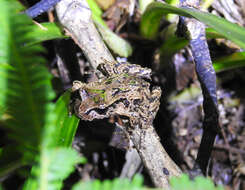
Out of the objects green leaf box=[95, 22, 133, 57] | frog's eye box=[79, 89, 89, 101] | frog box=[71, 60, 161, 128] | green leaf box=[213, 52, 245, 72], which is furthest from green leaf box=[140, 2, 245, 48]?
frog's eye box=[79, 89, 89, 101]

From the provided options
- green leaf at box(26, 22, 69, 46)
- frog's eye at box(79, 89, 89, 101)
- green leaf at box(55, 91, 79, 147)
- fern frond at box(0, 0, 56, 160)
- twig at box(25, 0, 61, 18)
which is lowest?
green leaf at box(55, 91, 79, 147)

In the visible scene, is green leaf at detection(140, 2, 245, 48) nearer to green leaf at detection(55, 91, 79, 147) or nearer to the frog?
the frog

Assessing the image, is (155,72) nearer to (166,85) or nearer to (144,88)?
(166,85)

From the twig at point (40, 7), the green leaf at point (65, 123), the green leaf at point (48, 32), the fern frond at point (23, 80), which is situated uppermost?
the twig at point (40, 7)

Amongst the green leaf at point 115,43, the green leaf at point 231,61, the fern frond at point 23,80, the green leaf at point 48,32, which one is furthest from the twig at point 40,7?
the green leaf at point 231,61

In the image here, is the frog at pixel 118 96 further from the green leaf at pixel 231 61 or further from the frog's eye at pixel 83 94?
the green leaf at pixel 231 61

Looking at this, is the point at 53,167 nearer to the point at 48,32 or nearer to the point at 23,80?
the point at 23,80
